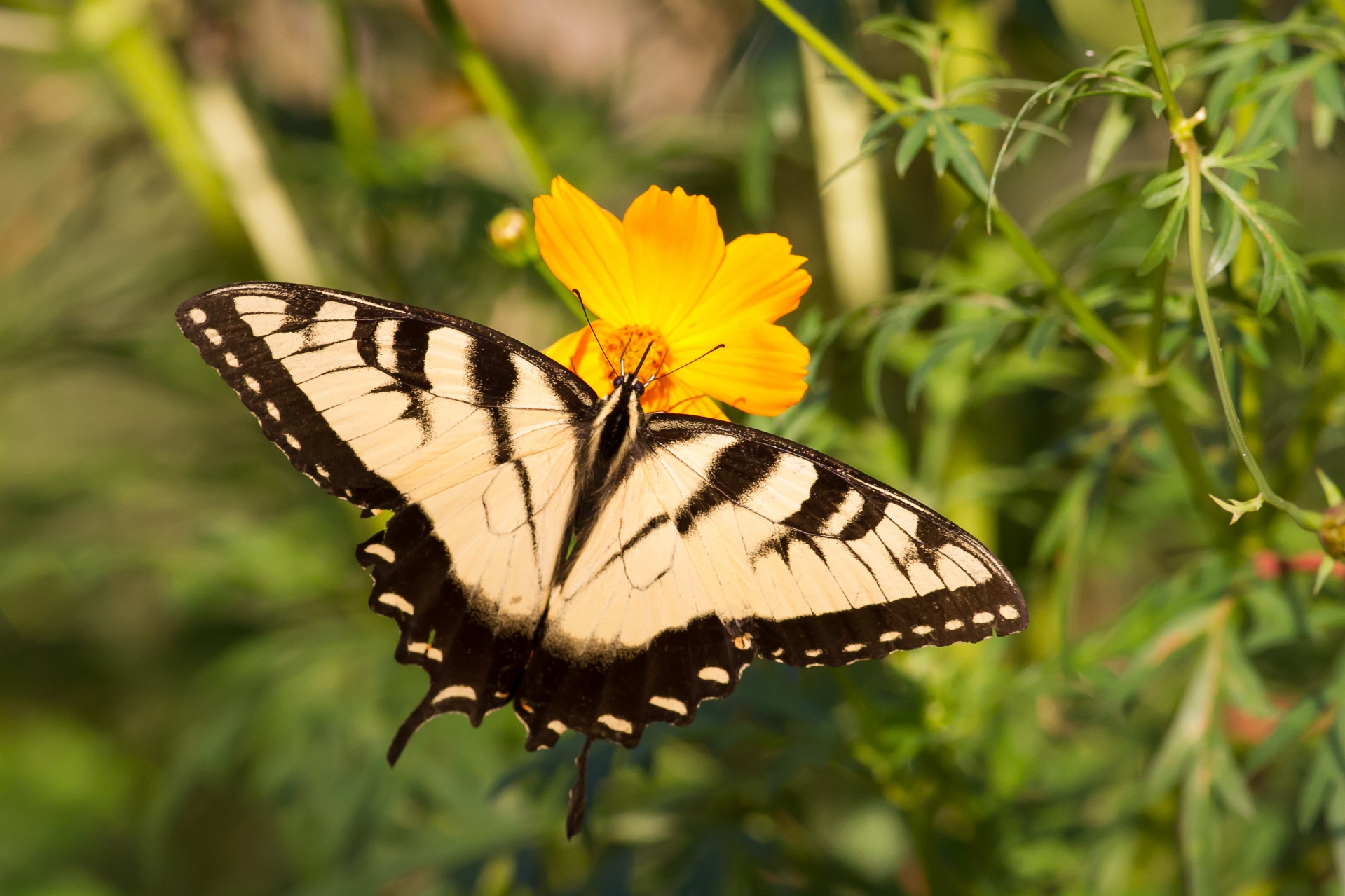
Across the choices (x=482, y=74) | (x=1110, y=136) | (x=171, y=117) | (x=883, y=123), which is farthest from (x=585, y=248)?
(x=171, y=117)

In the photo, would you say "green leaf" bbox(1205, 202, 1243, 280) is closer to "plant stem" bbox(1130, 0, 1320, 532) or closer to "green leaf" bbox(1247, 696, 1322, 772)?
"plant stem" bbox(1130, 0, 1320, 532)

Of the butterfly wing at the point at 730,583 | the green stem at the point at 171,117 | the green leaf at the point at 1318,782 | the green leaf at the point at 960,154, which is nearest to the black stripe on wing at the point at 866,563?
the butterfly wing at the point at 730,583

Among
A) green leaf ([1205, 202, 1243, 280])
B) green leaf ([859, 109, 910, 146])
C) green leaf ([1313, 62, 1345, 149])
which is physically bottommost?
green leaf ([1205, 202, 1243, 280])

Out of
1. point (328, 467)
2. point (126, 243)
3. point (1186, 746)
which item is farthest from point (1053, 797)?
point (126, 243)

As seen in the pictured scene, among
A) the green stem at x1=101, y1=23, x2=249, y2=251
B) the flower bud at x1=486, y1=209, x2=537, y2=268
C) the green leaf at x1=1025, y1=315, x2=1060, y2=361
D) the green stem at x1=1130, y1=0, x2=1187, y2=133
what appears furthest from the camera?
the green stem at x1=101, y1=23, x2=249, y2=251

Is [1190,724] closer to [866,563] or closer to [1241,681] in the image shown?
[1241,681]

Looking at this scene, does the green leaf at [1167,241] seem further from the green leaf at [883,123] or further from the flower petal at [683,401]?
the flower petal at [683,401]

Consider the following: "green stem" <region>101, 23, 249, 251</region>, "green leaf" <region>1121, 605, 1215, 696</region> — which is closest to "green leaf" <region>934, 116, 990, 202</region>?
"green leaf" <region>1121, 605, 1215, 696</region>
